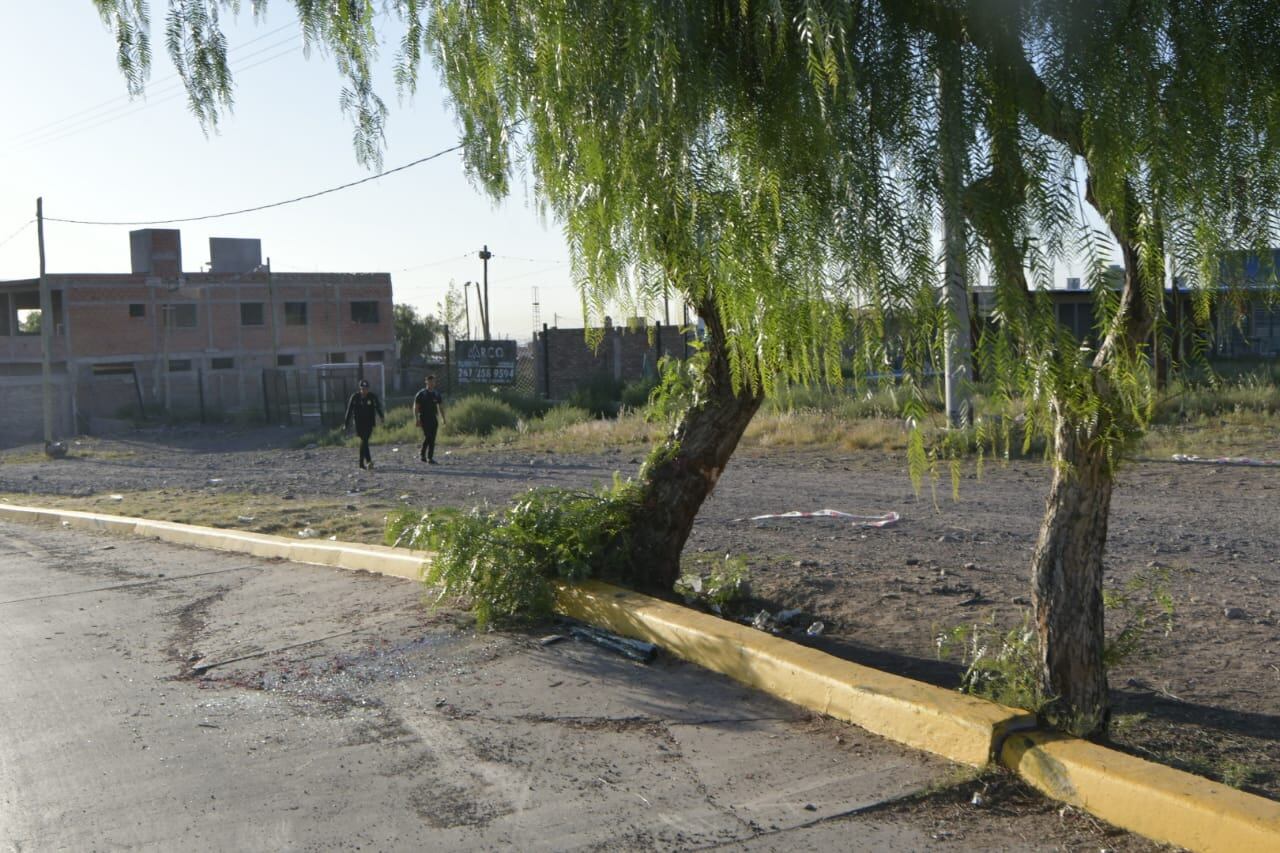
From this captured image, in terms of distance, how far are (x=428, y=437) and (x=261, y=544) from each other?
11009 mm

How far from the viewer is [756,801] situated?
489cm

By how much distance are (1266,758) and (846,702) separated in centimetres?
173

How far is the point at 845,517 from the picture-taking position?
41.1 ft

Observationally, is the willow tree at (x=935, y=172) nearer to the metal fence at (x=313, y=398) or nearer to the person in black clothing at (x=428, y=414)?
the person in black clothing at (x=428, y=414)

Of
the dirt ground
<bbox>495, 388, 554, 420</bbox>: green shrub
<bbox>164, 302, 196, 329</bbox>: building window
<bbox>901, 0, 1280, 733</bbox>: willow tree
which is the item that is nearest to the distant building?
<bbox>164, 302, 196, 329</bbox>: building window

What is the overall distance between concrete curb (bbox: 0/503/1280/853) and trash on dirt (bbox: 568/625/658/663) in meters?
0.09

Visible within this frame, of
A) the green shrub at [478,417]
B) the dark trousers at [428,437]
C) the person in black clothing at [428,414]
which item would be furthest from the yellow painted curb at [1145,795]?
the green shrub at [478,417]

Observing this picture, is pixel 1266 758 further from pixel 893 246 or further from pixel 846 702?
pixel 893 246

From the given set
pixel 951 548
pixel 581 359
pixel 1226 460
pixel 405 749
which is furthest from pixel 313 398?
pixel 405 749

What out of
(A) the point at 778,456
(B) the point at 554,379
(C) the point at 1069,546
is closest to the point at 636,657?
(C) the point at 1069,546

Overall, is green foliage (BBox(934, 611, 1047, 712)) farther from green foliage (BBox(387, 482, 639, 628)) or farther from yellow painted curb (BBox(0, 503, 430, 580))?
yellow painted curb (BBox(0, 503, 430, 580))

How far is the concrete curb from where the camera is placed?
14.0 feet

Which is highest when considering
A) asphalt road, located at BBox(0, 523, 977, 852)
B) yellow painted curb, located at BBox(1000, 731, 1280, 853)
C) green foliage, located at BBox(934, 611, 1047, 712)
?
green foliage, located at BBox(934, 611, 1047, 712)

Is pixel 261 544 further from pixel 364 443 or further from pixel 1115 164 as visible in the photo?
pixel 364 443
